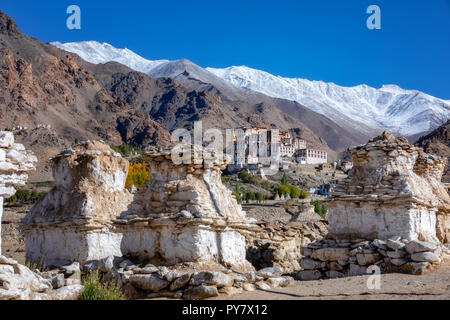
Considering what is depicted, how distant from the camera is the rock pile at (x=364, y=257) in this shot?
10.7 meters

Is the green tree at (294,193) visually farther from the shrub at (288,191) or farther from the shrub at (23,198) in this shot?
the shrub at (23,198)

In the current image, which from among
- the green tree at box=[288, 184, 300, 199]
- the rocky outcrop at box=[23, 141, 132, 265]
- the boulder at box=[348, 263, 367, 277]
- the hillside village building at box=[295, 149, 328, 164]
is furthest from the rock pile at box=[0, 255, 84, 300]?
the hillside village building at box=[295, 149, 328, 164]

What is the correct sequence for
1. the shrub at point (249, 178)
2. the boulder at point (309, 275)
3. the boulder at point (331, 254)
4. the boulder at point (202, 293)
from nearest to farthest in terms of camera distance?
the boulder at point (202, 293) → the boulder at point (331, 254) → the boulder at point (309, 275) → the shrub at point (249, 178)

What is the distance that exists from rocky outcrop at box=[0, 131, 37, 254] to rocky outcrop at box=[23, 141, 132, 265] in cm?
594

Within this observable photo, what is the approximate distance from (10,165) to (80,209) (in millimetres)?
6678

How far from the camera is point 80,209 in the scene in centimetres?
1495

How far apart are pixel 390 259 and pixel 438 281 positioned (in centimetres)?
183

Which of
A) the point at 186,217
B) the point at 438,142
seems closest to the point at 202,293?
the point at 186,217

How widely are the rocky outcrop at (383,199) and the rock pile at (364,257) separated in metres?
0.43

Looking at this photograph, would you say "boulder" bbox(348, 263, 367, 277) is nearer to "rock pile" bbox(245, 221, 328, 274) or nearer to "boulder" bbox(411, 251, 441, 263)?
"boulder" bbox(411, 251, 441, 263)

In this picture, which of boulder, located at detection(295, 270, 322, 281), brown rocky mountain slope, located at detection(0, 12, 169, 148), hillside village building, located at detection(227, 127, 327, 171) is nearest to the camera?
boulder, located at detection(295, 270, 322, 281)

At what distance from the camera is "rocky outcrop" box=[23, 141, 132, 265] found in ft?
48.0

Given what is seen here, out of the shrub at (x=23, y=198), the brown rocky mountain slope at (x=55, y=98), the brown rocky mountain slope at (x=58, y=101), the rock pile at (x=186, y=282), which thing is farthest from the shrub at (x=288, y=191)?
the rock pile at (x=186, y=282)
